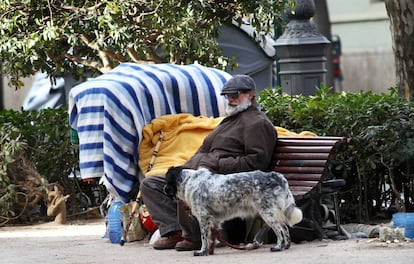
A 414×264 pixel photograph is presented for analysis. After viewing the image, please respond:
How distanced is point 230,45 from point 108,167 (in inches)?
309

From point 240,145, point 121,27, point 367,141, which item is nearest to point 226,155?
point 240,145

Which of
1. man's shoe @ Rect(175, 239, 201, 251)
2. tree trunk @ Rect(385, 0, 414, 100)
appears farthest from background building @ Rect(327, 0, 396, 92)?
man's shoe @ Rect(175, 239, 201, 251)

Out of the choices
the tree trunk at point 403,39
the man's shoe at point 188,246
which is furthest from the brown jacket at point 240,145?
the tree trunk at point 403,39

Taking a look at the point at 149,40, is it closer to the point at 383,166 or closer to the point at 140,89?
the point at 140,89

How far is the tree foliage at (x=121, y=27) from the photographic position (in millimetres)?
13062

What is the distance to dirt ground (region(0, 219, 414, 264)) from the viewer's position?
9547 millimetres

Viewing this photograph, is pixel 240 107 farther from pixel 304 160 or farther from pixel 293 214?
pixel 293 214

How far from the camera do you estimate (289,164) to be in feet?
34.9

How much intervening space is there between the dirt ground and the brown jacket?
678 mm

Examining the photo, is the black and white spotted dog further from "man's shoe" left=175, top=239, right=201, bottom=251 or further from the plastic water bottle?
the plastic water bottle

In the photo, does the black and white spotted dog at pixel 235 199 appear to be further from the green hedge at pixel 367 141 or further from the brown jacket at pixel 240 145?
the green hedge at pixel 367 141

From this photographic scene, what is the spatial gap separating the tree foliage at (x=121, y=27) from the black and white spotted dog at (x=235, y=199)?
311 cm

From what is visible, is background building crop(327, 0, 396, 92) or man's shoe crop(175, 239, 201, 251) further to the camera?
background building crop(327, 0, 396, 92)

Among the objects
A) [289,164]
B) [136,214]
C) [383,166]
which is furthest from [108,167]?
[383,166]
